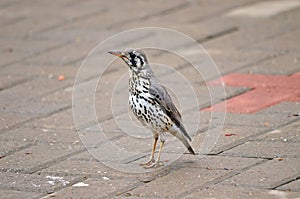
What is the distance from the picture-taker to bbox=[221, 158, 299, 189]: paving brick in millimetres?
5652

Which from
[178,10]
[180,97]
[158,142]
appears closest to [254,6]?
[178,10]

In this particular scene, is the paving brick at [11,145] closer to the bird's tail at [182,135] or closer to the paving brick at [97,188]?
the paving brick at [97,188]

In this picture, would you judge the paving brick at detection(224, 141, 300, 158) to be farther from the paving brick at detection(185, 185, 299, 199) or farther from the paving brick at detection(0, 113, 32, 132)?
the paving brick at detection(0, 113, 32, 132)

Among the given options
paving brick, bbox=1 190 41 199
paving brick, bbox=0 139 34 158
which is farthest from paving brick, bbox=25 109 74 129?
paving brick, bbox=1 190 41 199

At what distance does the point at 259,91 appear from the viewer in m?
7.90

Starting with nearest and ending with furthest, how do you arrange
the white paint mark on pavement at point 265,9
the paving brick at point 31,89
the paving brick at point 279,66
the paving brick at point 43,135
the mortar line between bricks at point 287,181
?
the mortar line between bricks at point 287,181, the paving brick at point 43,135, the paving brick at point 31,89, the paving brick at point 279,66, the white paint mark on pavement at point 265,9

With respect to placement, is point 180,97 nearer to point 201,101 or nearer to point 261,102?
point 201,101

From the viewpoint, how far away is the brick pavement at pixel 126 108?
5.82 m

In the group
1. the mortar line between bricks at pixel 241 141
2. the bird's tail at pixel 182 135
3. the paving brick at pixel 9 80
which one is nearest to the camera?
the bird's tail at pixel 182 135

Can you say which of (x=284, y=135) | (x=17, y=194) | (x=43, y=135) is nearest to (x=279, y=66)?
(x=284, y=135)

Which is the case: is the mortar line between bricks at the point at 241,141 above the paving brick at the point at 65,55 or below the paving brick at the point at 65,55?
below

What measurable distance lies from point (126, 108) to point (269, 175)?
2184 millimetres

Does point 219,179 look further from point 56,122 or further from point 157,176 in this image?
point 56,122

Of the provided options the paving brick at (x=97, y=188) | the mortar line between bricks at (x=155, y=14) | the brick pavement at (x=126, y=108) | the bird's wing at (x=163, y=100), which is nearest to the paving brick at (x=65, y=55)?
the brick pavement at (x=126, y=108)
